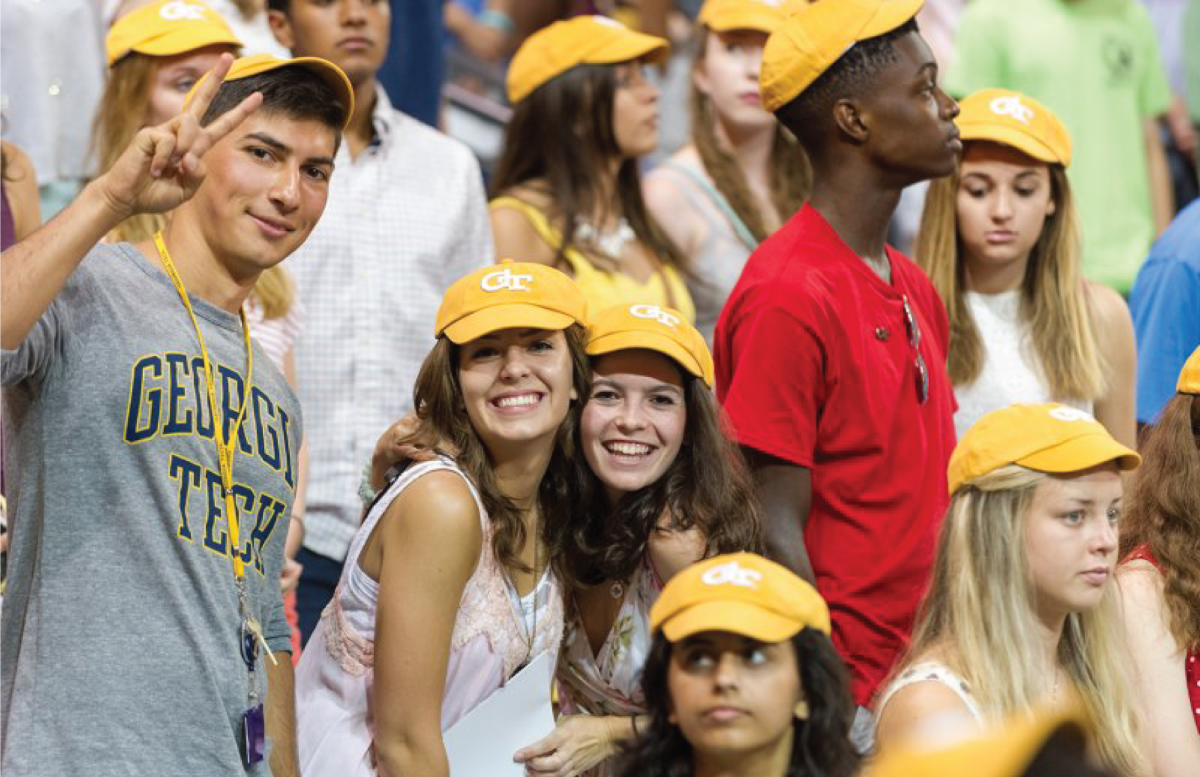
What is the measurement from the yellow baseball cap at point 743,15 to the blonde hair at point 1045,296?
3.94 ft

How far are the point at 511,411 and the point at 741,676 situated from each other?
101 centimetres

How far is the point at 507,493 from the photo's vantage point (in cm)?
429

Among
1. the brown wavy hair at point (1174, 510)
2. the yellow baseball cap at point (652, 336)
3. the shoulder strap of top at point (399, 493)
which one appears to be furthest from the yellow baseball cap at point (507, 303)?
the brown wavy hair at point (1174, 510)

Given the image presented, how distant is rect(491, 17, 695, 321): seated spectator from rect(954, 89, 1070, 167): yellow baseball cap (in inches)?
38.3

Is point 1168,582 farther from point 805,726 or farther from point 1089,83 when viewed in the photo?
point 1089,83

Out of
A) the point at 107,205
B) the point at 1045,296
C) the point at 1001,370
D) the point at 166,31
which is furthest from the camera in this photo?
the point at 1045,296

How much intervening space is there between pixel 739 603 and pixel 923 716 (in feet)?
2.15

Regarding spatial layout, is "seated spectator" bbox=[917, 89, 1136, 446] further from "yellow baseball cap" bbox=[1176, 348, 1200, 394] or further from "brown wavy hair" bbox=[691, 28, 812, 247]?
"brown wavy hair" bbox=[691, 28, 812, 247]

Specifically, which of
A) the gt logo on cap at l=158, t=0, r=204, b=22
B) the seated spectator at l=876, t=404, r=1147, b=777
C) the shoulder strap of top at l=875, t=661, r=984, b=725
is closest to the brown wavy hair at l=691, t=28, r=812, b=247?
the gt logo on cap at l=158, t=0, r=204, b=22

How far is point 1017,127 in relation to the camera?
5.58 metres

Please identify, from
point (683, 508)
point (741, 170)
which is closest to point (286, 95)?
point (683, 508)

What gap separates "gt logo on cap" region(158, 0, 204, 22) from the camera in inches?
214

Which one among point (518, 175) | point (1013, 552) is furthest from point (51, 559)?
point (518, 175)

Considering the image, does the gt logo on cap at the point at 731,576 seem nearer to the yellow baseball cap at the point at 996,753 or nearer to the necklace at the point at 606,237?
the yellow baseball cap at the point at 996,753
